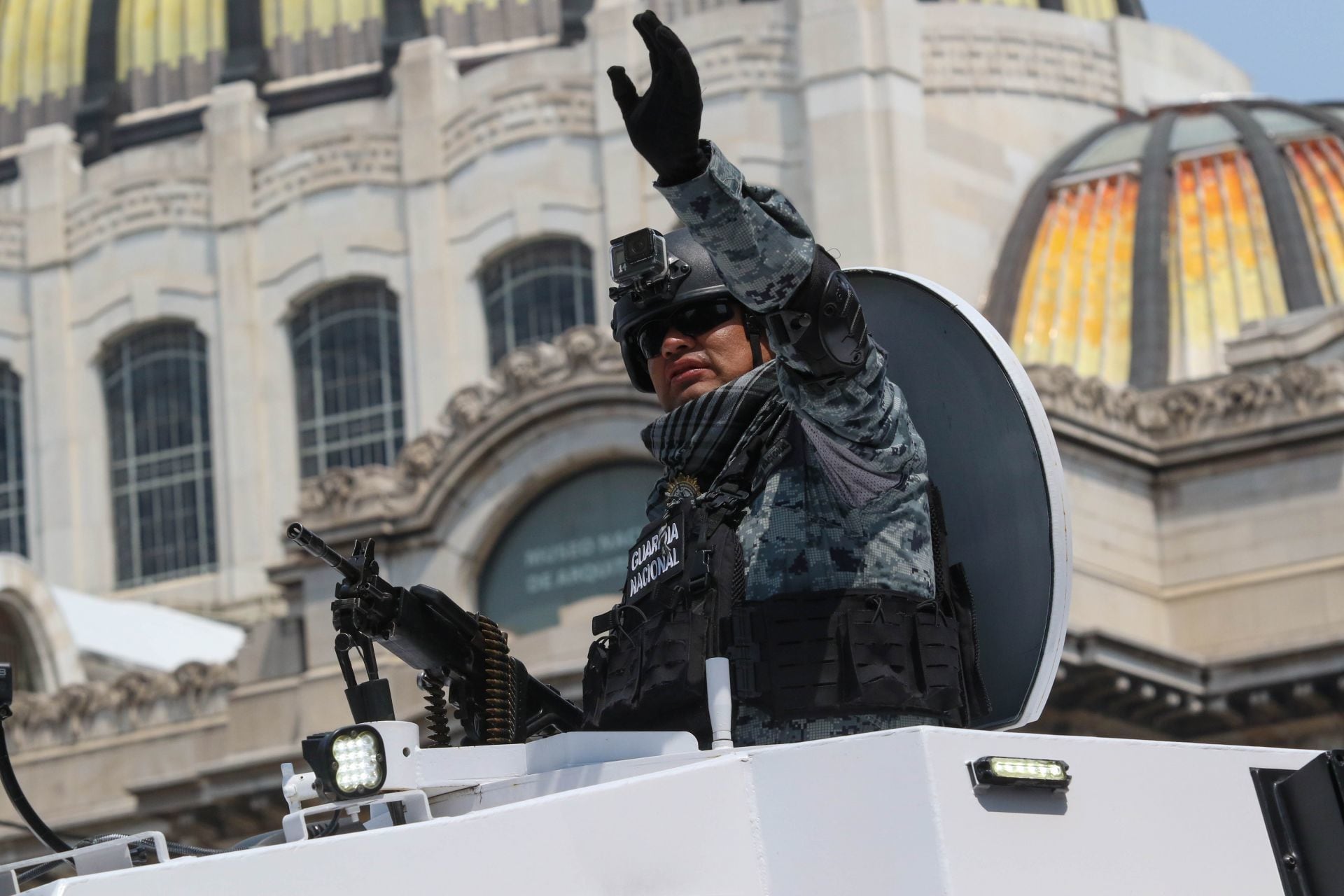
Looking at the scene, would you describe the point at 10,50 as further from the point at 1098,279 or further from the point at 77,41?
the point at 1098,279

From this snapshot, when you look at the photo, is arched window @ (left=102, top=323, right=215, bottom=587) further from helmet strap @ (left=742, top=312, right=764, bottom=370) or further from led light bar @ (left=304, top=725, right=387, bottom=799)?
led light bar @ (left=304, top=725, right=387, bottom=799)

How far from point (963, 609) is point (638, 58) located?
3967 centimetres

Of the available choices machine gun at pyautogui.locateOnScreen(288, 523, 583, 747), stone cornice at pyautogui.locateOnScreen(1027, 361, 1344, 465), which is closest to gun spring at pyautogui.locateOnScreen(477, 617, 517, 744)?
machine gun at pyautogui.locateOnScreen(288, 523, 583, 747)

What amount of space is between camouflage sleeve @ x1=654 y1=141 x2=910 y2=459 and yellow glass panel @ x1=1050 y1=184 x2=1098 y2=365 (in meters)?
32.8

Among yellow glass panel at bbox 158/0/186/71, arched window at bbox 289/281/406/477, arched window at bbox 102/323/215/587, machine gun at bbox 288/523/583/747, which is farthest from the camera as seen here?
yellow glass panel at bbox 158/0/186/71

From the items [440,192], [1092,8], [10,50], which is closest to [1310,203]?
[1092,8]

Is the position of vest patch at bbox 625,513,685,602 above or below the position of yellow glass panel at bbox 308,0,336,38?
below

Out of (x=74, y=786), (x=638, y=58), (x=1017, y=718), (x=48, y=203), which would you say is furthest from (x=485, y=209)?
(x=1017, y=718)

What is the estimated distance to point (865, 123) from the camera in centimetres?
4312

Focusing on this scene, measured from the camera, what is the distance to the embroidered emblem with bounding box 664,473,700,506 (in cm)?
605

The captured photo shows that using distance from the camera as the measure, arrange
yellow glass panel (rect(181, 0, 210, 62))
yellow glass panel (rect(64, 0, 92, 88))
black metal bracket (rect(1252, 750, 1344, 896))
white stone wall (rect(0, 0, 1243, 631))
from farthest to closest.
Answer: yellow glass panel (rect(64, 0, 92, 88)), yellow glass panel (rect(181, 0, 210, 62)), white stone wall (rect(0, 0, 1243, 631)), black metal bracket (rect(1252, 750, 1344, 896))

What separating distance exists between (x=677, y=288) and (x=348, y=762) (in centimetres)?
166

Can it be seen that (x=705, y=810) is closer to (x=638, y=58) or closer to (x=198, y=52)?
(x=638, y=58)

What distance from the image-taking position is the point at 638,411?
3209cm
